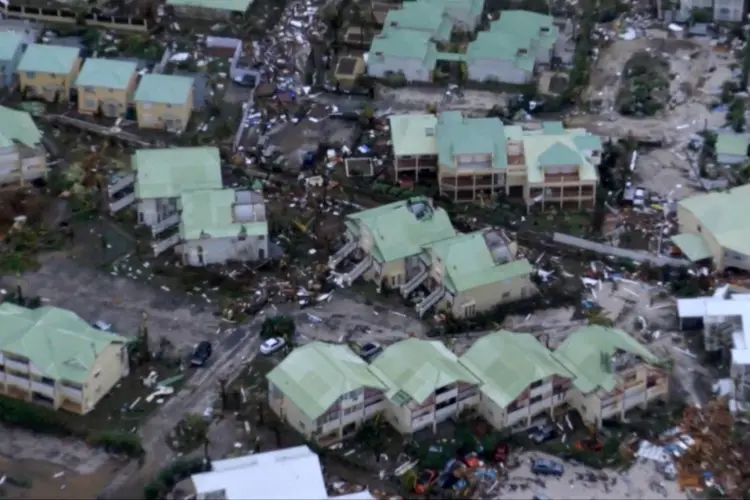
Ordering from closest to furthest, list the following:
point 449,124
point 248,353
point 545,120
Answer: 1. point 248,353
2. point 449,124
3. point 545,120

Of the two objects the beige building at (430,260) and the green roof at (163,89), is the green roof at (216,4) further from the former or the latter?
the beige building at (430,260)

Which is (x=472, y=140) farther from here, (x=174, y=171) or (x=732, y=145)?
(x=174, y=171)

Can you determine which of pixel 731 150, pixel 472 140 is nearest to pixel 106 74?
pixel 472 140

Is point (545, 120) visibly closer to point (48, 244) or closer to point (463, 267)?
point (463, 267)

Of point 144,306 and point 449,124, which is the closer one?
point 144,306

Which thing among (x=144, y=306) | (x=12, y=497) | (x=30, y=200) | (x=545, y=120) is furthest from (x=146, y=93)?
(x=12, y=497)

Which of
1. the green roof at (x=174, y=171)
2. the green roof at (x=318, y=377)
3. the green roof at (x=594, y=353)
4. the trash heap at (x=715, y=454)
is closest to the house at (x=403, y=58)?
the green roof at (x=174, y=171)
